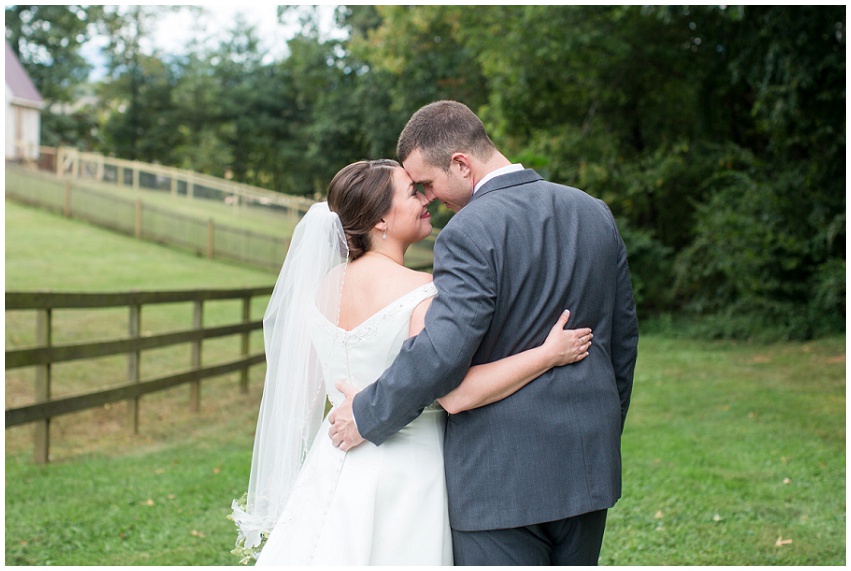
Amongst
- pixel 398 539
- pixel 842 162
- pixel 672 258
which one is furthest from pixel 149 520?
pixel 672 258

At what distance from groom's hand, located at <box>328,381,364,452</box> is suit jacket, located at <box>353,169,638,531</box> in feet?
0.30

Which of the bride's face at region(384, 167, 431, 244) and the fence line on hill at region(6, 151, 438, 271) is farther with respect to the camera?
the fence line on hill at region(6, 151, 438, 271)

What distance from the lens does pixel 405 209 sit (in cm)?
281

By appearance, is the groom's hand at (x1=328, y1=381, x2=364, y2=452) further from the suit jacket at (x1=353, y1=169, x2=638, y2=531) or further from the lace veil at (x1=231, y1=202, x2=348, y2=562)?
the lace veil at (x1=231, y1=202, x2=348, y2=562)

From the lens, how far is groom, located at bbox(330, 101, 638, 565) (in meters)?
2.35

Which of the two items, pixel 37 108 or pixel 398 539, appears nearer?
pixel 398 539

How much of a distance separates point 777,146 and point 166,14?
37.9 meters

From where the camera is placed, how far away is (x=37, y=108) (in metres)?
34.7

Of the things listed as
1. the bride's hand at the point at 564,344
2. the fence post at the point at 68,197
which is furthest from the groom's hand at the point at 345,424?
the fence post at the point at 68,197

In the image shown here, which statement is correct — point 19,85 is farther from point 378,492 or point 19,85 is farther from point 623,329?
point 623,329

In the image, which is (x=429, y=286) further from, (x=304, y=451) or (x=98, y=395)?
(x=98, y=395)

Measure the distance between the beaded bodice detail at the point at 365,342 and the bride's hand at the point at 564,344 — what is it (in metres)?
0.40

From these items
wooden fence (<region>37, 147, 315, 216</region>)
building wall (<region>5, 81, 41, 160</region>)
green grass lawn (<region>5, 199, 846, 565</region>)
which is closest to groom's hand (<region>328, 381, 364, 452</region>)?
green grass lawn (<region>5, 199, 846, 565</region>)

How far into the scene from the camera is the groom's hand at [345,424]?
263cm
